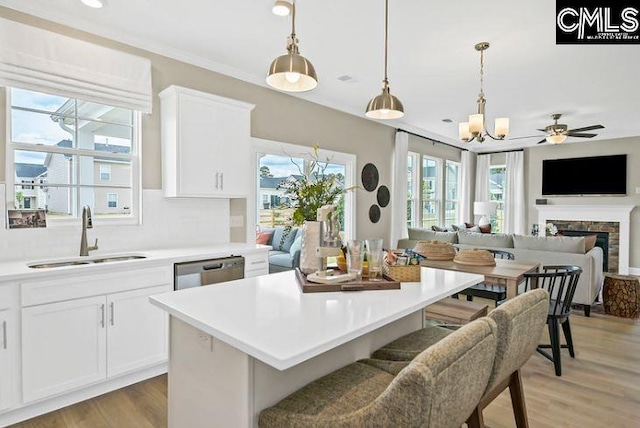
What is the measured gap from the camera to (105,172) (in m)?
3.21

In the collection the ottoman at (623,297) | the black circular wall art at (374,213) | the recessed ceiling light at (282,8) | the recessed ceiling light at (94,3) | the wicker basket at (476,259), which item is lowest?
the ottoman at (623,297)

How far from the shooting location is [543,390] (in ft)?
8.79

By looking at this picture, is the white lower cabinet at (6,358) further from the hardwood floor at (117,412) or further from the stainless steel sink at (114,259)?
the stainless steel sink at (114,259)

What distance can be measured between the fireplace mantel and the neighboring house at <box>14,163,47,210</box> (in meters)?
8.70

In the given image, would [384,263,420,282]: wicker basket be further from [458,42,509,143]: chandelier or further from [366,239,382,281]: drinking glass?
[458,42,509,143]: chandelier

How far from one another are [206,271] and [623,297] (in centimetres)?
475

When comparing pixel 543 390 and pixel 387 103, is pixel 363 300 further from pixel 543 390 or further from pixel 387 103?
pixel 543 390

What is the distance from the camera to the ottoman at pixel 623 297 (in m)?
4.36

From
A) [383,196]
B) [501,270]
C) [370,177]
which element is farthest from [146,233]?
[383,196]

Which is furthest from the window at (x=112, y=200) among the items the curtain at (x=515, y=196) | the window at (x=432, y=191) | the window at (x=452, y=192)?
the curtain at (x=515, y=196)

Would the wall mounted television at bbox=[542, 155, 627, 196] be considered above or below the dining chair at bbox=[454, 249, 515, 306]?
above

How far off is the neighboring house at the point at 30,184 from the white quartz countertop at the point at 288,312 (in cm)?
190

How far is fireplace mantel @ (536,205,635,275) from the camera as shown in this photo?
7.19m

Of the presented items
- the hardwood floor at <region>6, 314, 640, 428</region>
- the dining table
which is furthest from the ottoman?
the dining table
